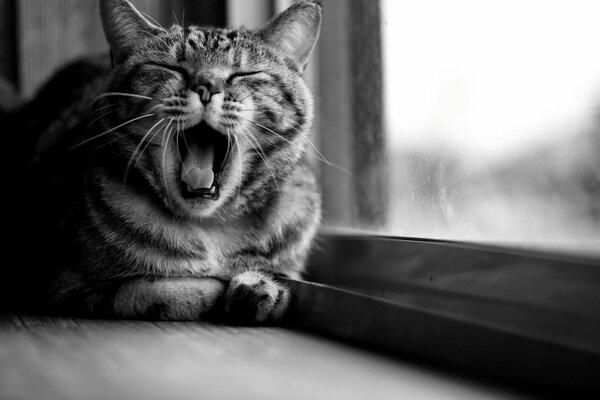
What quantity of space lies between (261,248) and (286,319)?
0.69 ft

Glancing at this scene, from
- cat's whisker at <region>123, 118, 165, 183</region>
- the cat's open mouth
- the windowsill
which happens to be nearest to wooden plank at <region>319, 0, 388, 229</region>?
the windowsill

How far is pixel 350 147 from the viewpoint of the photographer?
65.6 inches

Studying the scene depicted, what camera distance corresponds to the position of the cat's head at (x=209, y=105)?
4.03 feet

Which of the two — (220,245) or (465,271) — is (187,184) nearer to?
(220,245)

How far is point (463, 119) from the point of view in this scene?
117 centimetres

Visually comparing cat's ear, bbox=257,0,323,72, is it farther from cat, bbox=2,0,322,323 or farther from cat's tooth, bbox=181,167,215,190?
cat's tooth, bbox=181,167,215,190

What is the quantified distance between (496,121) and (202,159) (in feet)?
1.78

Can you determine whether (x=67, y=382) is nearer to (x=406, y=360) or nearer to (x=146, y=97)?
(x=406, y=360)

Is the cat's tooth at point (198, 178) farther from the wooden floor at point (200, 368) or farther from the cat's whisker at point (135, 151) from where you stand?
the wooden floor at point (200, 368)

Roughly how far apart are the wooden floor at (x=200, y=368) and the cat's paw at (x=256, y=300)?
0.05 metres

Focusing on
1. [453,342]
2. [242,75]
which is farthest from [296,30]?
[453,342]

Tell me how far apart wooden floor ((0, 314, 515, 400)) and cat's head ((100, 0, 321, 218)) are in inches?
11.5

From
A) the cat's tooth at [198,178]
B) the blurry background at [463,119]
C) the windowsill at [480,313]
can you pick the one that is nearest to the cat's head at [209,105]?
the cat's tooth at [198,178]

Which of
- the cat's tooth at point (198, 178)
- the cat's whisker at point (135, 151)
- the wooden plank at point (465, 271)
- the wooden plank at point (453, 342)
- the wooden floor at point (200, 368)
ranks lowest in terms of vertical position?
the wooden floor at point (200, 368)
